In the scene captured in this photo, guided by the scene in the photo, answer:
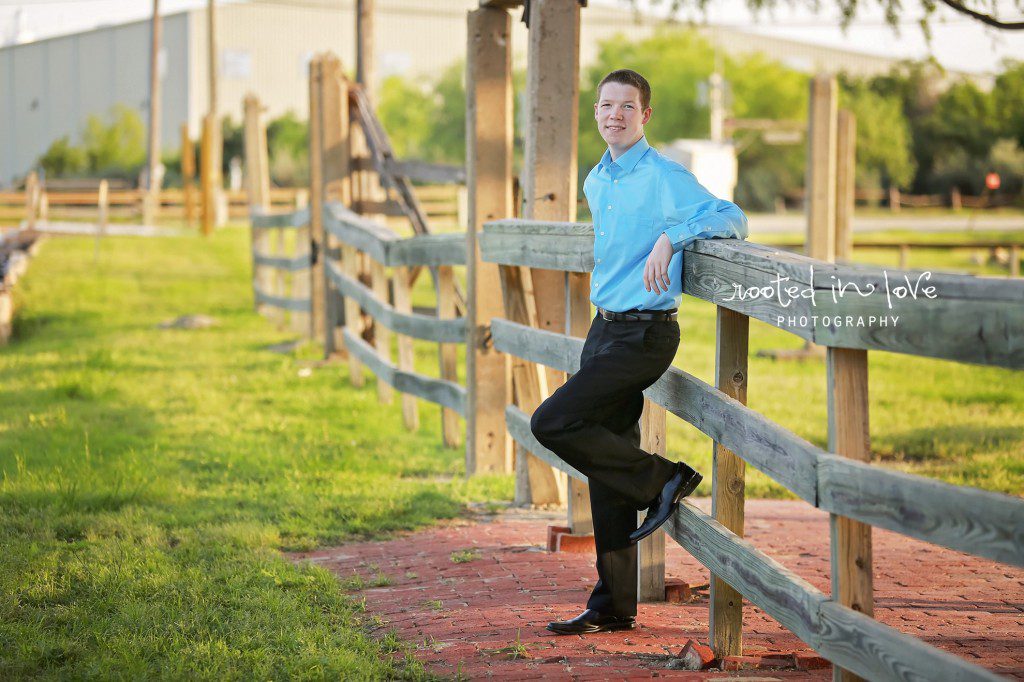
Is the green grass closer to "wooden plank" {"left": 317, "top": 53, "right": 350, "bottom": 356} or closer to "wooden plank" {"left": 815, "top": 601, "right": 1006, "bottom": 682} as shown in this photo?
"wooden plank" {"left": 317, "top": 53, "right": 350, "bottom": 356}

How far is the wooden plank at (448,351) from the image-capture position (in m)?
8.21

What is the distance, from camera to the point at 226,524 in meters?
6.15

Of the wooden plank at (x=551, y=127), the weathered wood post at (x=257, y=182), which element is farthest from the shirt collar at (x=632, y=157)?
the weathered wood post at (x=257, y=182)

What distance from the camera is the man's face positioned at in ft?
14.1

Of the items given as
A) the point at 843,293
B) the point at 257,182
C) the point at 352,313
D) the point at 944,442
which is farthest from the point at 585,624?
the point at 257,182

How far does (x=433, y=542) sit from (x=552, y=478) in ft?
3.09

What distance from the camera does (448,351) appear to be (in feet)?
27.5

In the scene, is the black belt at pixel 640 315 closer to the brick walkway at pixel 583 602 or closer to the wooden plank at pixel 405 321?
the brick walkway at pixel 583 602

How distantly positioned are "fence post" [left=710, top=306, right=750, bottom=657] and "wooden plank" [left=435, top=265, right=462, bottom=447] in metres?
4.07

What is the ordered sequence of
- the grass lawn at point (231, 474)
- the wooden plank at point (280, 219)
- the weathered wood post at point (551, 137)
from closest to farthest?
the grass lawn at point (231, 474) → the weathered wood post at point (551, 137) → the wooden plank at point (280, 219)

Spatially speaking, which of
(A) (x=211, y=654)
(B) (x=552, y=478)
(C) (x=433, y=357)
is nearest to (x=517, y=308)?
(B) (x=552, y=478)

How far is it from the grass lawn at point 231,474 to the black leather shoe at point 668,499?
94 cm

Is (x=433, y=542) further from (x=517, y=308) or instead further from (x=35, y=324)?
(x=35, y=324)

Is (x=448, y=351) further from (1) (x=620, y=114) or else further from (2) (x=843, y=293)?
(2) (x=843, y=293)
